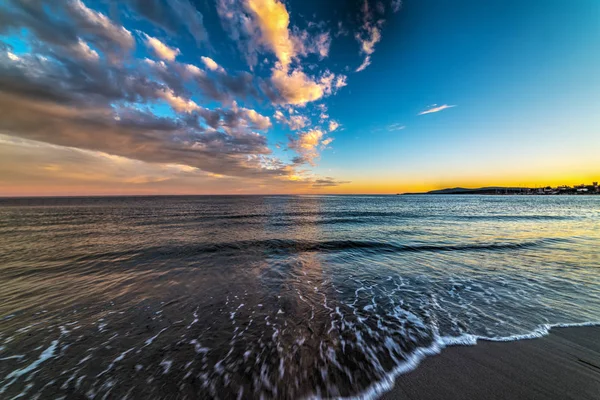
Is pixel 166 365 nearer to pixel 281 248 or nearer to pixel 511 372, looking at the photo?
pixel 511 372

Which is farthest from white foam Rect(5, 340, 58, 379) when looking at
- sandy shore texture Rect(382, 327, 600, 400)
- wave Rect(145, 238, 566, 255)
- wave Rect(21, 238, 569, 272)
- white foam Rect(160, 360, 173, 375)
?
wave Rect(145, 238, 566, 255)

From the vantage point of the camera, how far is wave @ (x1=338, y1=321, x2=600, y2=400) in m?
3.46

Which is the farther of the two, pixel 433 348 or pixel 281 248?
pixel 281 248

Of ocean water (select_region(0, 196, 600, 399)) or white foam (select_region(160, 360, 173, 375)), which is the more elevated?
white foam (select_region(160, 360, 173, 375))

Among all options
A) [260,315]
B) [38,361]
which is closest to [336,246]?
[260,315]

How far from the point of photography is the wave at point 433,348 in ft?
11.3

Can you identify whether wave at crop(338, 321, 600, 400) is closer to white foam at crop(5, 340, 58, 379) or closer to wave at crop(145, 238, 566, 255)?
white foam at crop(5, 340, 58, 379)

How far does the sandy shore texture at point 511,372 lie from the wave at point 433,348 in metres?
0.10

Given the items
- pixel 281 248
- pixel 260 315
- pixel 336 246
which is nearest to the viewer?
pixel 260 315

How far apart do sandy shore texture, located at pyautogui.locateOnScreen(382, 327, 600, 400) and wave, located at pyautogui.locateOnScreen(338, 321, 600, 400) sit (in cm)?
10

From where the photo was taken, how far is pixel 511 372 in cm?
376

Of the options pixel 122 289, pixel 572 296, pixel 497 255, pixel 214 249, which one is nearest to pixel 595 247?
pixel 497 255

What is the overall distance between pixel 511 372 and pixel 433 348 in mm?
1177

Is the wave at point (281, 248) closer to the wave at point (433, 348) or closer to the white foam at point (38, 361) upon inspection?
the white foam at point (38, 361)
